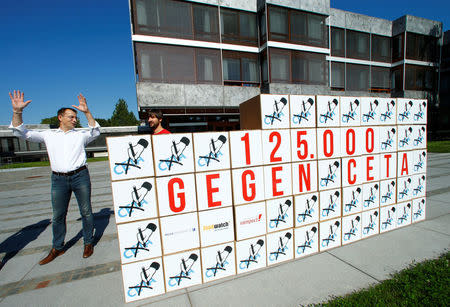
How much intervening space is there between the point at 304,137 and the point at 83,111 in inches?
128

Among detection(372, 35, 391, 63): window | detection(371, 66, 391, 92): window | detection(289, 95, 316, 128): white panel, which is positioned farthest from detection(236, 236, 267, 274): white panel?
detection(372, 35, 391, 63): window

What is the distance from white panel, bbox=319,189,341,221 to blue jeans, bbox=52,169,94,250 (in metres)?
3.48

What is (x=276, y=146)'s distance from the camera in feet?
8.90

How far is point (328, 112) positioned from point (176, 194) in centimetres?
245

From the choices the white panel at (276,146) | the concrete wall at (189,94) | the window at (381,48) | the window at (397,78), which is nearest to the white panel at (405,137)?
the white panel at (276,146)

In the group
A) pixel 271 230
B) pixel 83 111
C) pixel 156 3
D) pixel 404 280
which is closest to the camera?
pixel 404 280

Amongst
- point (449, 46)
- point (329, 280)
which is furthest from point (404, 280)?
point (449, 46)

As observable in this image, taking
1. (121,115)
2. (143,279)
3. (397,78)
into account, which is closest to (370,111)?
(143,279)

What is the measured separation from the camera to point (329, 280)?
7.80ft

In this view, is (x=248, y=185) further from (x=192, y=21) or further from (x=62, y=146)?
(x=192, y=21)

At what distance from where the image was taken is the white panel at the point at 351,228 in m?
3.18

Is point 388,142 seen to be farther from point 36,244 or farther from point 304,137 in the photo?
point 36,244

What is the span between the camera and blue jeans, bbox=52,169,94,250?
2.96m

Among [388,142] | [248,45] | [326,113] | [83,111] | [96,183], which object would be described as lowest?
[96,183]
